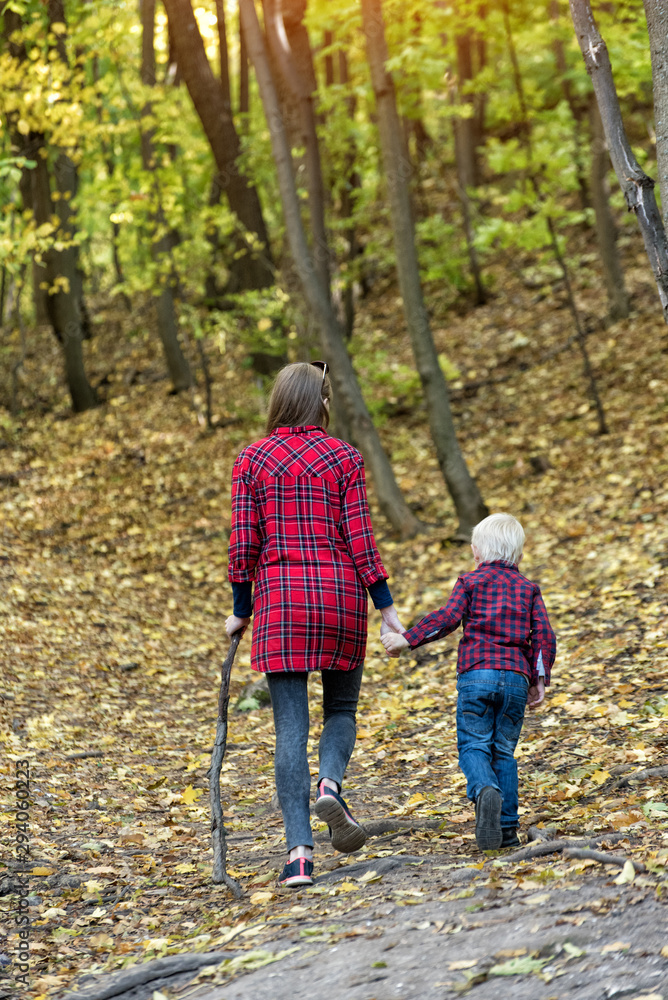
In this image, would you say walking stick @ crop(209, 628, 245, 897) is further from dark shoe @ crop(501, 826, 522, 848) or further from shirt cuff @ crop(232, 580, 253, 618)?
dark shoe @ crop(501, 826, 522, 848)

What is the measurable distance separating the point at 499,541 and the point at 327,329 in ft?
23.2

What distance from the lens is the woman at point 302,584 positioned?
3.30 metres

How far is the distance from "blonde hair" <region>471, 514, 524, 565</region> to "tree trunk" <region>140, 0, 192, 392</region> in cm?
1105

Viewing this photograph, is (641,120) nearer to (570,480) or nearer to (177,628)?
(570,480)

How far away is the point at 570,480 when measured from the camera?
10.5 metres

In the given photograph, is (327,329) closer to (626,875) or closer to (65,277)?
(65,277)

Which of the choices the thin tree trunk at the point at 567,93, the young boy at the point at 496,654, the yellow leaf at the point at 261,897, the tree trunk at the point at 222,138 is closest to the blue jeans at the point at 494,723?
the young boy at the point at 496,654

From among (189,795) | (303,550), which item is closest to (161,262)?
(189,795)

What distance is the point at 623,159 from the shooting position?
4.18 meters

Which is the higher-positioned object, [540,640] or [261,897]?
[540,640]

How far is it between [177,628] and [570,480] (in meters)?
4.95

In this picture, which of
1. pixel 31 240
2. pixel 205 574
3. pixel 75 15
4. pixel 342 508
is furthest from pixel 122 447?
pixel 342 508

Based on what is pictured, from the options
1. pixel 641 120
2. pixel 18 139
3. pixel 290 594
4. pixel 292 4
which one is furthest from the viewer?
pixel 641 120

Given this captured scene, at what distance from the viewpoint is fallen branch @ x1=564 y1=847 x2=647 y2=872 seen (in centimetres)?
292
